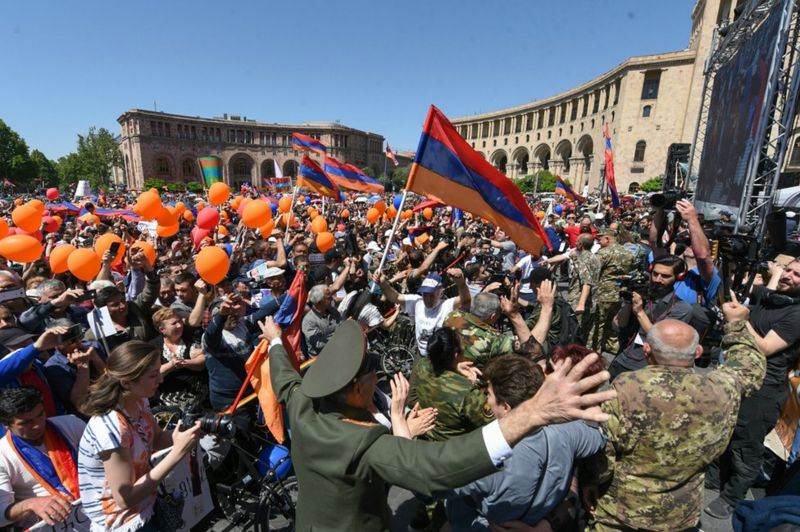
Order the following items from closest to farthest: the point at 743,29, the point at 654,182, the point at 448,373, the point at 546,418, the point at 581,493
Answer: the point at 546,418 → the point at 581,493 → the point at 448,373 → the point at 743,29 → the point at 654,182

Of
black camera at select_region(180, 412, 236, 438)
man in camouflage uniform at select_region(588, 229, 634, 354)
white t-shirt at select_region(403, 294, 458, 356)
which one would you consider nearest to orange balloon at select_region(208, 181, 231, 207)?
white t-shirt at select_region(403, 294, 458, 356)

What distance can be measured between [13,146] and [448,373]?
311ft

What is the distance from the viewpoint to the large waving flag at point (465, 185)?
398 centimetres

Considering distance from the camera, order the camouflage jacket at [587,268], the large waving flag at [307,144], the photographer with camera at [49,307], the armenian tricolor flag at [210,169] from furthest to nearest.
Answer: the armenian tricolor flag at [210,169] → the large waving flag at [307,144] → the camouflage jacket at [587,268] → the photographer with camera at [49,307]

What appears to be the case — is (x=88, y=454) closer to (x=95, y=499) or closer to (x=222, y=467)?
(x=95, y=499)

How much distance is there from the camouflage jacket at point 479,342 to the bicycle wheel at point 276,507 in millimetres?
1644

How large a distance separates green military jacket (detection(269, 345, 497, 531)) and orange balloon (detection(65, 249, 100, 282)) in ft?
12.9

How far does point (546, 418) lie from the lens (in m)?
1.11

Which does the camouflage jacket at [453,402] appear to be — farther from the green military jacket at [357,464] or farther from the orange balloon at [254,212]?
the orange balloon at [254,212]

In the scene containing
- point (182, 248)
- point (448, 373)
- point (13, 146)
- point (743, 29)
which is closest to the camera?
point (448, 373)

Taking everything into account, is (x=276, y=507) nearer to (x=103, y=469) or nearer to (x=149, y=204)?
(x=103, y=469)

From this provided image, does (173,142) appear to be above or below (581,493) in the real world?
above

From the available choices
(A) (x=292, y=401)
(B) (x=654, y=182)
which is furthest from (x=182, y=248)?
(B) (x=654, y=182)

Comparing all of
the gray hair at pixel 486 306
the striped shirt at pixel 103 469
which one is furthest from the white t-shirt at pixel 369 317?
the striped shirt at pixel 103 469
